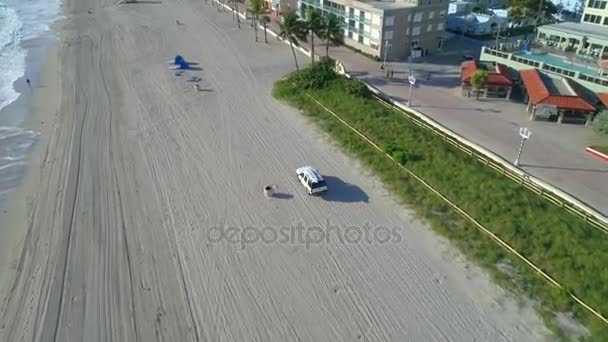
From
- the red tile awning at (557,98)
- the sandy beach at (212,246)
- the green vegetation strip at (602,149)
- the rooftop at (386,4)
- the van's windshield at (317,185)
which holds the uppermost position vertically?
the rooftop at (386,4)

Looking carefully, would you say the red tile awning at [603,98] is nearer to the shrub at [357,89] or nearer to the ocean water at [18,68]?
the shrub at [357,89]

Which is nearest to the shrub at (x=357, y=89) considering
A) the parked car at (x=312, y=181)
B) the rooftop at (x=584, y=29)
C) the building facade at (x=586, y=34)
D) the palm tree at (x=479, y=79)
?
the palm tree at (x=479, y=79)

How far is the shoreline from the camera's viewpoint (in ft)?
78.9

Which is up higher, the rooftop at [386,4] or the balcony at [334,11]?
the rooftop at [386,4]

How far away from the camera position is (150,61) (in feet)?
175

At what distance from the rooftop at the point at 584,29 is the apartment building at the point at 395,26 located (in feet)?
41.2

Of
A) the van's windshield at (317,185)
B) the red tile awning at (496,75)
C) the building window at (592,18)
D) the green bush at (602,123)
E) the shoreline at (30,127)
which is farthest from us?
the building window at (592,18)

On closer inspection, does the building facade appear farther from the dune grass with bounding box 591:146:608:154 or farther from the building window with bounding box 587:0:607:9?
the dune grass with bounding box 591:146:608:154

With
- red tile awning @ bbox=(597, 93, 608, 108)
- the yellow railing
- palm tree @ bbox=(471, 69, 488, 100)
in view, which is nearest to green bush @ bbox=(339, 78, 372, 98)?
the yellow railing

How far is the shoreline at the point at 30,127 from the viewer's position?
2404 centimetres

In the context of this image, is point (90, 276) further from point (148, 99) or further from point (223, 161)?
point (148, 99)

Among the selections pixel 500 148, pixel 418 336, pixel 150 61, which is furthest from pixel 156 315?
pixel 150 61

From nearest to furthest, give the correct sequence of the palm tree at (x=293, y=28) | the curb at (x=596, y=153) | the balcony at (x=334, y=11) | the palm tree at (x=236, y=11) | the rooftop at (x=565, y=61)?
the curb at (x=596, y=153) → the rooftop at (x=565, y=61) → the palm tree at (x=293, y=28) → the balcony at (x=334, y=11) → the palm tree at (x=236, y=11)

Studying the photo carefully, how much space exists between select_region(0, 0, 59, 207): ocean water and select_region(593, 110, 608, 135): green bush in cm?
4349
